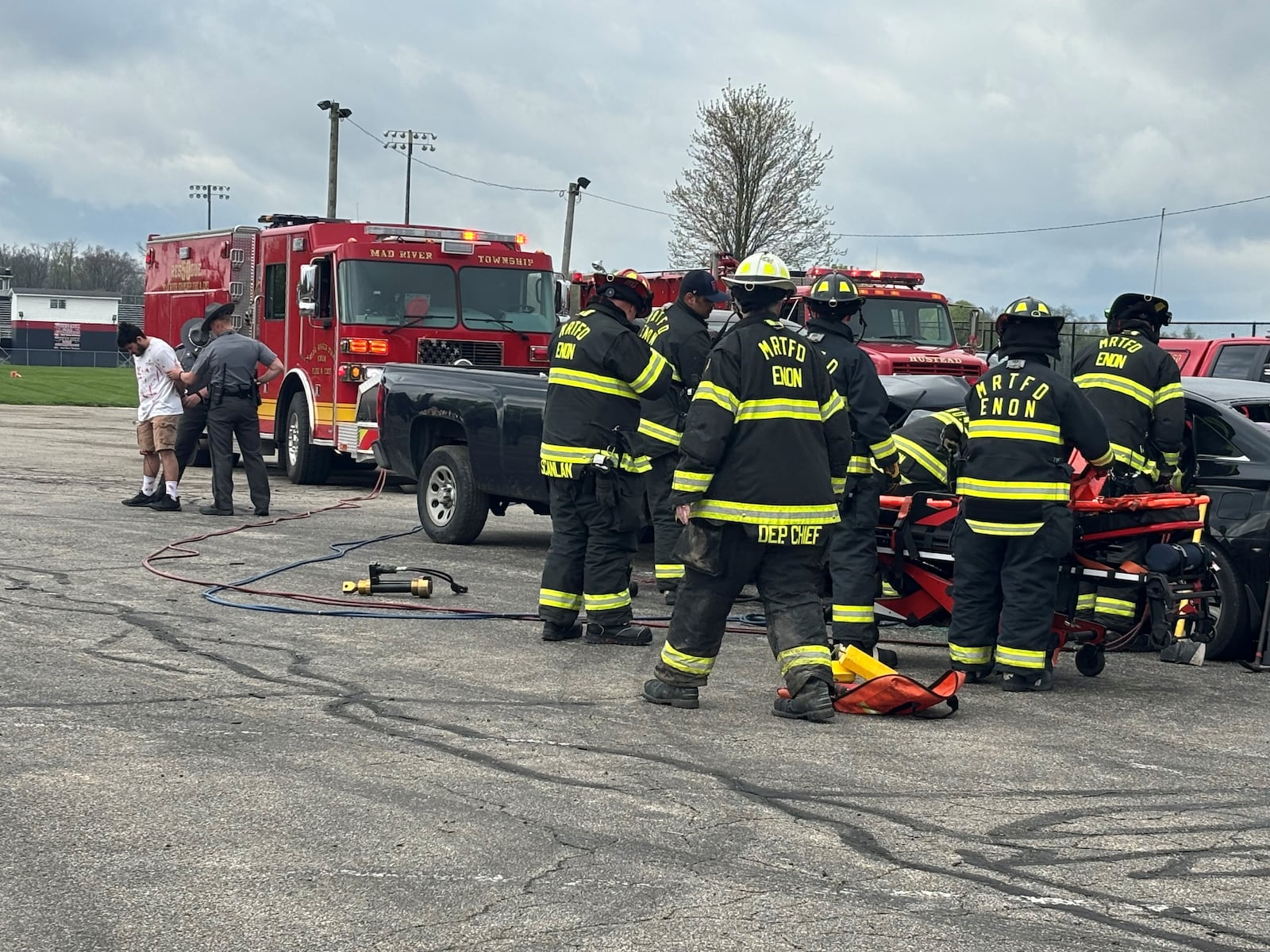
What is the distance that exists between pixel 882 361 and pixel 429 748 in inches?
446

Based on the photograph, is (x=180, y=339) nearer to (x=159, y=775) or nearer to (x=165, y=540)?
(x=165, y=540)

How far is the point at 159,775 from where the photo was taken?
5707 mm

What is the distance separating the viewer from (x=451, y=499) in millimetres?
13227

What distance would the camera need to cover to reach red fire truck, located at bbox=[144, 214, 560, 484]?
686 inches

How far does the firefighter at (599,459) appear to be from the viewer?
8875mm

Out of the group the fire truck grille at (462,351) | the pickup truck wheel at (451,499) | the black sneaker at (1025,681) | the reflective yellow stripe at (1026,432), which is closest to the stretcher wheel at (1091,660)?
the black sneaker at (1025,681)

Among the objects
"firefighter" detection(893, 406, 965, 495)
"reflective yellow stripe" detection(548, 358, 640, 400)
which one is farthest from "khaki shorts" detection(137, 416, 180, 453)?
"firefighter" detection(893, 406, 965, 495)

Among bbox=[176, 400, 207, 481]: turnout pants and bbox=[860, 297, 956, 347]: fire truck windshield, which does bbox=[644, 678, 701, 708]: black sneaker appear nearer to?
bbox=[176, 400, 207, 481]: turnout pants

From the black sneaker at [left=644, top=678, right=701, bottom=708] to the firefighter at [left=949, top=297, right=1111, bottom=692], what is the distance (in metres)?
1.62

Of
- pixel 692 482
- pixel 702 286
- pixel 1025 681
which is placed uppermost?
pixel 702 286

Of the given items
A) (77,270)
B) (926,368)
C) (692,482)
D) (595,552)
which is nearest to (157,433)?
(595,552)

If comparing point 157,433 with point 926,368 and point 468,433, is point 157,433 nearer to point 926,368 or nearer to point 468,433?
point 468,433

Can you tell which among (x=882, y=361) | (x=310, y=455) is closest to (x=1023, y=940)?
(x=882, y=361)

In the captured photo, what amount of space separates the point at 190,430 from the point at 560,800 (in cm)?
1046
